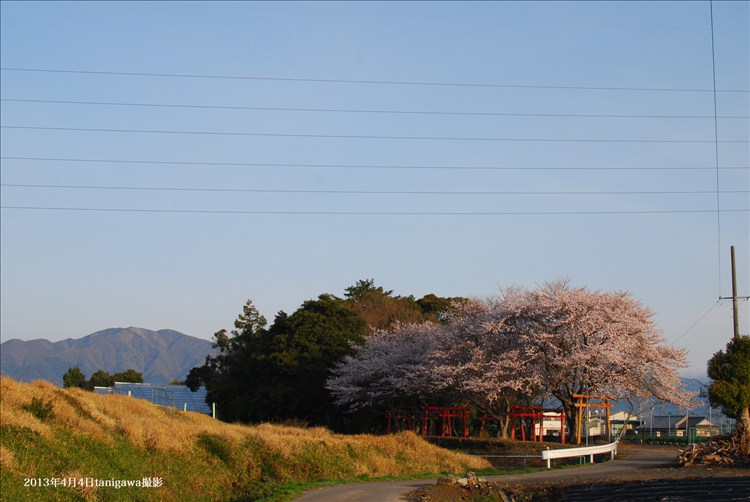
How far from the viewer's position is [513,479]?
23.5 metres

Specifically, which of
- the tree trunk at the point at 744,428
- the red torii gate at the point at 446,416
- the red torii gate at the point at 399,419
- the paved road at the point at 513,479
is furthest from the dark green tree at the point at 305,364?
the tree trunk at the point at 744,428

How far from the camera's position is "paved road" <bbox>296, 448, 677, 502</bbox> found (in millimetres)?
19719

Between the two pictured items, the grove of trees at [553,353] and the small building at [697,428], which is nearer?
the grove of trees at [553,353]

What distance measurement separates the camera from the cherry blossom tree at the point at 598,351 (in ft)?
110

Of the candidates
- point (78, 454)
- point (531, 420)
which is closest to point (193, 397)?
point (531, 420)

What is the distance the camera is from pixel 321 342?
5159 cm

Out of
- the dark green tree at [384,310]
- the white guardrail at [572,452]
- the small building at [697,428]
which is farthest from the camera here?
the dark green tree at [384,310]

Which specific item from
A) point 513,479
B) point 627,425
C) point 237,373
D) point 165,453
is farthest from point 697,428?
point 165,453

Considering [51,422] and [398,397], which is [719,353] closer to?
[51,422]

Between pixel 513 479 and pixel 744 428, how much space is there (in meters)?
7.37

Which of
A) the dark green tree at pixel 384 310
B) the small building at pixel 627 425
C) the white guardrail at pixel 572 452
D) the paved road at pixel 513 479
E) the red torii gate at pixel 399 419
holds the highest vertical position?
the dark green tree at pixel 384 310

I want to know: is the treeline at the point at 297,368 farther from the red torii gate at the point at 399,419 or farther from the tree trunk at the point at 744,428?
the tree trunk at the point at 744,428

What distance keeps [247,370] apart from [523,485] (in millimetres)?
35937

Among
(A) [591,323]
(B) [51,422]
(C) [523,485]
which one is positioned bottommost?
(C) [523,485]
